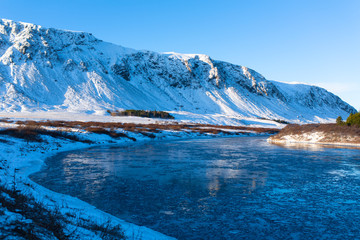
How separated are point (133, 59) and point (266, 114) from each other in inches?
3278

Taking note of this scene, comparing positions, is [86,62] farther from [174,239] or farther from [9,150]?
[174,239]

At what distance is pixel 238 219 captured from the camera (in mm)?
7387

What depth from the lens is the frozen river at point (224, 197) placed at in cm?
680

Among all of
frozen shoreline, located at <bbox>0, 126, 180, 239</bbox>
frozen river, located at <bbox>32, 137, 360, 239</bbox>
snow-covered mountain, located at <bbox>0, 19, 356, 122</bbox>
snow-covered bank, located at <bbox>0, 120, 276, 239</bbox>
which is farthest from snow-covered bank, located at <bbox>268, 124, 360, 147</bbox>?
snow-covered mountain, located at <bbox>0, 19, 356, 122</bbox>

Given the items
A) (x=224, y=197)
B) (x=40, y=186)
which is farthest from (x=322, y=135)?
(x=40, y=186)

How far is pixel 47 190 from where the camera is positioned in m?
9.44

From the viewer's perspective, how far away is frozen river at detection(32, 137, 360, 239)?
680 centimetres

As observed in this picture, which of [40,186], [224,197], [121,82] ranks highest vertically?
[121,82]

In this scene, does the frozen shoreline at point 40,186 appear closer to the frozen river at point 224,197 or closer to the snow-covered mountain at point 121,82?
the frozen river at point 224,197

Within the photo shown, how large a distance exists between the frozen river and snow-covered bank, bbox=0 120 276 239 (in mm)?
661

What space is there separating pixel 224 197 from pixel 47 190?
615 centimetres

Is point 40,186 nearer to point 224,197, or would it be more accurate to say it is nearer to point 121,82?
point 224,197

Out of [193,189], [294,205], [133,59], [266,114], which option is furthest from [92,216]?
[133,59]

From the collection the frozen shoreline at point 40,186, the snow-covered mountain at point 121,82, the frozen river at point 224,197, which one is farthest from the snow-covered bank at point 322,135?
the snow-covered mountain at point 121,82
